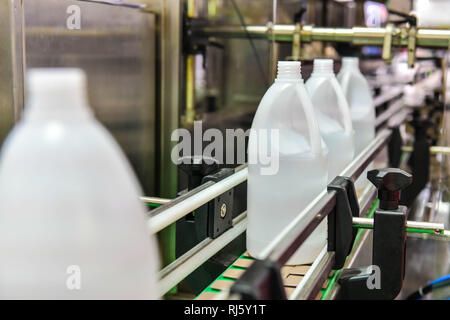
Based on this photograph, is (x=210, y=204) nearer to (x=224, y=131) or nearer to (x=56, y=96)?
(x=56, y=96)

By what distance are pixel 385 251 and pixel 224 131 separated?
4.09 ft

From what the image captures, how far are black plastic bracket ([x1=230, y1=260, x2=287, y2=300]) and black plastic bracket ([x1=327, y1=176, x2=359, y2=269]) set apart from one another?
15.0 inches

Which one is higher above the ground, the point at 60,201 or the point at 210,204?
the point at 60,201

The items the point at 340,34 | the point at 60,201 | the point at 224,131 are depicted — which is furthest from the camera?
the point at 224,131

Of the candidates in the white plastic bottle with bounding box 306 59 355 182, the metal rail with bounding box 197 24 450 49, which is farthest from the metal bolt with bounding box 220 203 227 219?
the metal rail with bounding box 197 24 450 49

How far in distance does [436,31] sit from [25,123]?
1.70 metres

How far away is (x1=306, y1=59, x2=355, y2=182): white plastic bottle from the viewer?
1296 millimetres

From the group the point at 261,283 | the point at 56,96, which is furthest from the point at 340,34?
the point at 56,96

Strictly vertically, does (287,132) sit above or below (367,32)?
below

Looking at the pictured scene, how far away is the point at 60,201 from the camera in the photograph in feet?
1.42

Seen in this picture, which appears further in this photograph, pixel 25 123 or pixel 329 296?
pixel 329 296
